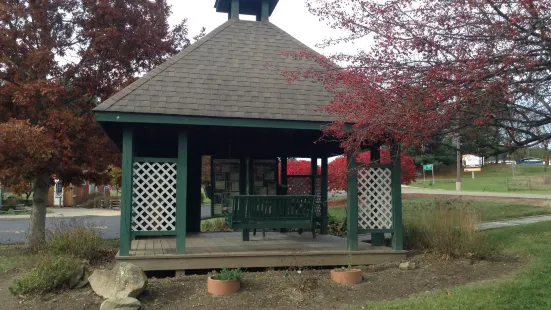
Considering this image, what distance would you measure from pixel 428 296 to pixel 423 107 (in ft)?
8.40

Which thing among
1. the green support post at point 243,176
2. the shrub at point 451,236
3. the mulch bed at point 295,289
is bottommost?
the mulch bed at point 295,289

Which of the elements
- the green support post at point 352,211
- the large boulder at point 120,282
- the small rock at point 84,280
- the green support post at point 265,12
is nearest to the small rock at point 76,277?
the small rock at point 84,280

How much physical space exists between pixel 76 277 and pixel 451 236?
609cm

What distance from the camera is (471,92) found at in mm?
5094

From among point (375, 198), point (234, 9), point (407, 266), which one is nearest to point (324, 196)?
point (375, 198)

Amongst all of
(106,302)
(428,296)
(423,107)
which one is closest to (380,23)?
(423,107)

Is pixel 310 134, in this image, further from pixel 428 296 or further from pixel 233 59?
pixel 428 296

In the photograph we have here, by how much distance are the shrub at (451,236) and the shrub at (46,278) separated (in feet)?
19.8

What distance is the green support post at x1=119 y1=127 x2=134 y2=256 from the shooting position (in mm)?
7555

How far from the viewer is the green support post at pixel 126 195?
24.8ft

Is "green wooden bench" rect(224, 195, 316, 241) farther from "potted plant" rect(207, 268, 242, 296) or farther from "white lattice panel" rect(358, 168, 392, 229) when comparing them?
"potted plant" rect(207, 268, 242, 296)

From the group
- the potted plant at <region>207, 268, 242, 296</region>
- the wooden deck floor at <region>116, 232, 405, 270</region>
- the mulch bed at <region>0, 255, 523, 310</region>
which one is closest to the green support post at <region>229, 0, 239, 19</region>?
the wooden deck floor at <region>116, 232, 405, 270</region>

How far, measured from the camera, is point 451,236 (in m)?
8.04

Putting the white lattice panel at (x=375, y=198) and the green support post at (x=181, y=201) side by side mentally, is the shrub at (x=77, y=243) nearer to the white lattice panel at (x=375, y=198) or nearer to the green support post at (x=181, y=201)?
the green support post at (x=181, y=201)
